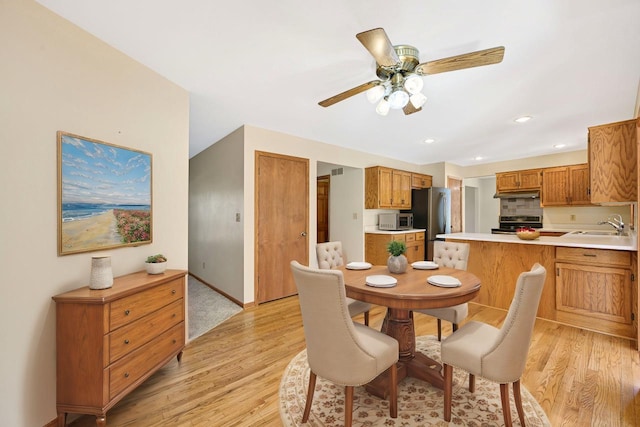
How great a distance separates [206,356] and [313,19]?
9.12ft

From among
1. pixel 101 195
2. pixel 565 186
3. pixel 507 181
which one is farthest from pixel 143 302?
pixel 565 186

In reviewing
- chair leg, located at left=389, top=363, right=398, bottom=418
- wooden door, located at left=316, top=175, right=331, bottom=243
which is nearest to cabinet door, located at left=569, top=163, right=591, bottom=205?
wooden door, located at left=316, top=175, right=331, bottom=243

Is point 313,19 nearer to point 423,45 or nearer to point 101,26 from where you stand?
point 423,45

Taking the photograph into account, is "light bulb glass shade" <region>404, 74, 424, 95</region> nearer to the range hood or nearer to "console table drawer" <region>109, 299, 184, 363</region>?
"console table drawer" <region>109, 299, 184, 363</region>

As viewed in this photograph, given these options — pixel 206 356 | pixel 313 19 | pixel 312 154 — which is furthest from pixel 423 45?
pixel 206 356

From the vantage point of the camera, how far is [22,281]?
4.81 ft

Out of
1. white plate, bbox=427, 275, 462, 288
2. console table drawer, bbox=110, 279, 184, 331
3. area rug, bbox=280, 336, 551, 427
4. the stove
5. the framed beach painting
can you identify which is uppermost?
the framed beach painting

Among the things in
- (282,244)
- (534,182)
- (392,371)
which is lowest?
(392,371)

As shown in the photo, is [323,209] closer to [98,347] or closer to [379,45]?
[379,45]

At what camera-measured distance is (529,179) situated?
5672 mm

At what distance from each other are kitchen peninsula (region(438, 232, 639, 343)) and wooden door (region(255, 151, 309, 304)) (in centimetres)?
264

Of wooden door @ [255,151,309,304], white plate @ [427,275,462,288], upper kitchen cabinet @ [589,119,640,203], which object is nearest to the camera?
white plate @ [427,275,462,288]

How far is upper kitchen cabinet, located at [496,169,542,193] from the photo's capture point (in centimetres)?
560

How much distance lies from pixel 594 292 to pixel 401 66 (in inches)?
125
